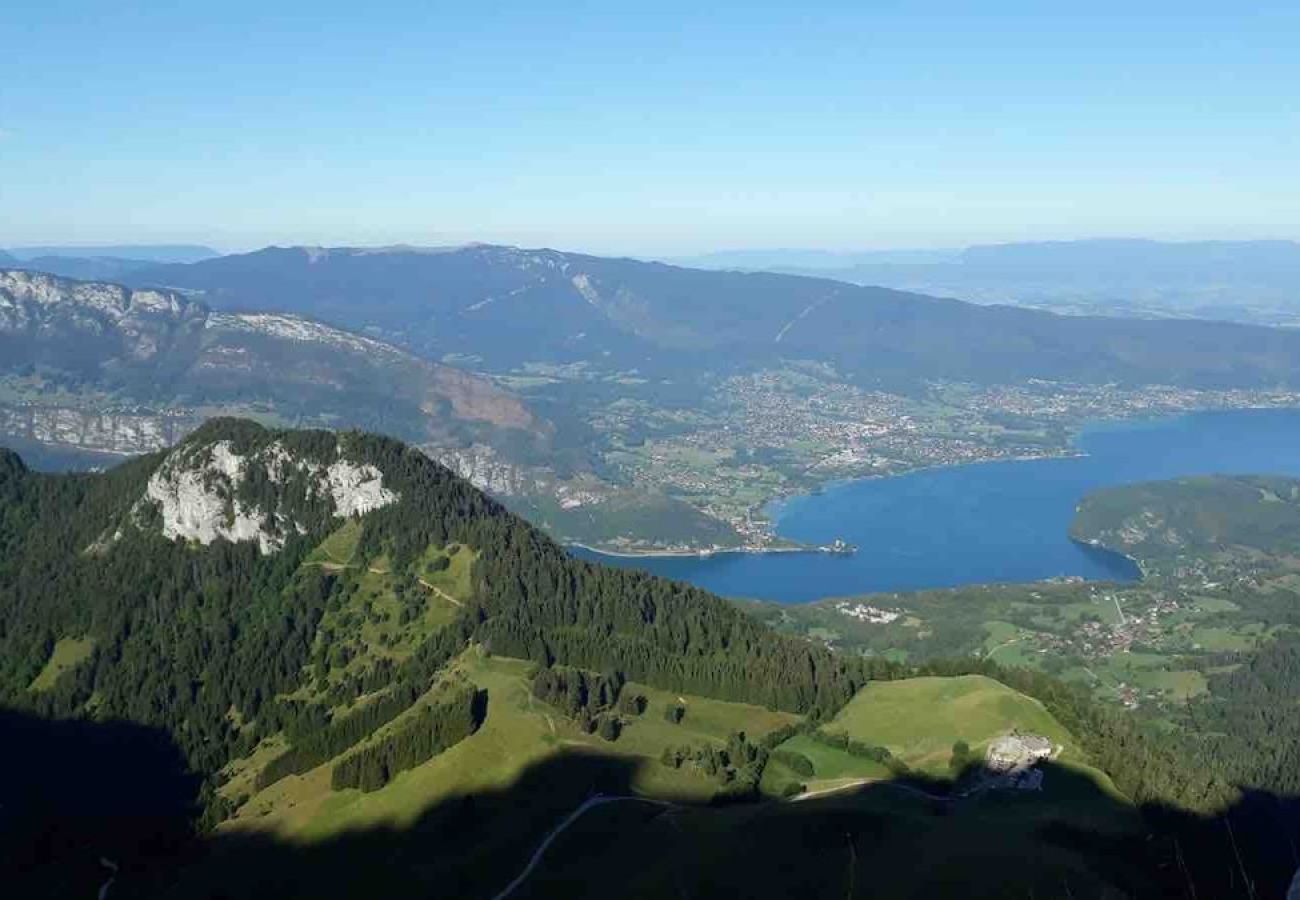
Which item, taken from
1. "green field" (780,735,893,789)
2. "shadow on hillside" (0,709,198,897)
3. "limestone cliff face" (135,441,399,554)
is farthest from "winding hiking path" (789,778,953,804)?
"limestone cliff face" (135,441,399,554)

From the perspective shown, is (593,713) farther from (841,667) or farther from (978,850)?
(978,850)

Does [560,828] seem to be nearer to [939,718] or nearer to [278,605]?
[939,718]

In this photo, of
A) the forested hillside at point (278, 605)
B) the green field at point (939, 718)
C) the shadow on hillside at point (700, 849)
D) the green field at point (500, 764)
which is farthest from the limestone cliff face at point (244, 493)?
the green field at point (939, 718)

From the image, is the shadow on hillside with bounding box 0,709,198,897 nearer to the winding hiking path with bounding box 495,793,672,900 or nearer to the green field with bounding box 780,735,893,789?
the winding hiking path with bounding box 495,793,672,900

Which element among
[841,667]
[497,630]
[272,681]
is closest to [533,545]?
[497,630]

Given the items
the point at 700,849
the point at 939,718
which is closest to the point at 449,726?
the point at 700,849

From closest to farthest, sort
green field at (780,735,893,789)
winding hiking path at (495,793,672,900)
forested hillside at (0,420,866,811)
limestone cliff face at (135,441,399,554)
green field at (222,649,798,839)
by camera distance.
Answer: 1. winding hiking path at (495,793,672,900)
2. green field at (222,649,798,839)
3. green field at (780,735,893,789)
4. forested hillside at (0,420,866,811)
5. limestone cliff face at (135,441,399,554)

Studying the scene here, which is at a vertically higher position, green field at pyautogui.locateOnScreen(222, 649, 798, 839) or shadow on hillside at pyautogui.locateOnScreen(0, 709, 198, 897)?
green field at pyautogui.locateOnScreen(222, 649, 798, 839)
